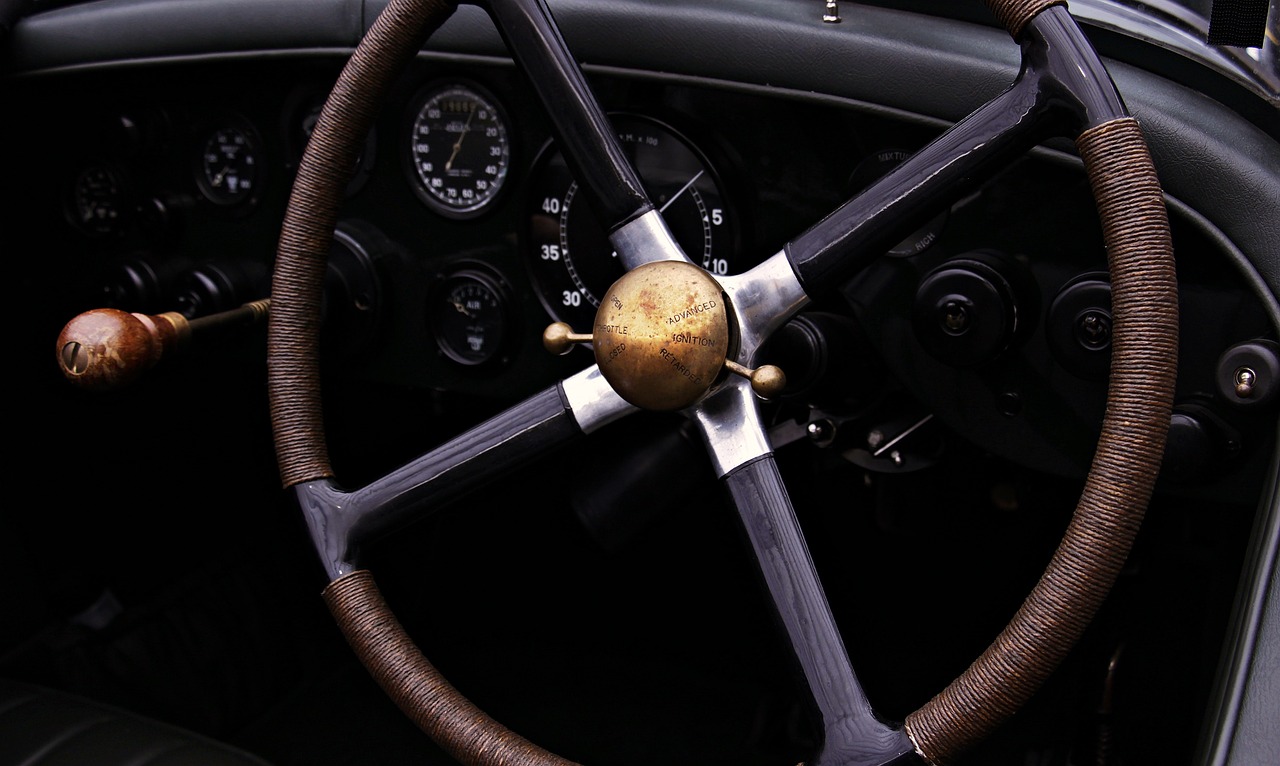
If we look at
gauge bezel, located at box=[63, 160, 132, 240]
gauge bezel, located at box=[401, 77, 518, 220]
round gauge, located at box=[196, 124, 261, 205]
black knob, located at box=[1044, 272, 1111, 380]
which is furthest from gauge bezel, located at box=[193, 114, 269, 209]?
black knob, located at box=[1044, 272, 1111, 380]

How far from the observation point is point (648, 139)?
130 centimetres

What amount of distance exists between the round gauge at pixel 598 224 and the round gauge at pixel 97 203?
0.71 m

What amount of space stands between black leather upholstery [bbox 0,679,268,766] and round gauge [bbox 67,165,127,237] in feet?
2.48

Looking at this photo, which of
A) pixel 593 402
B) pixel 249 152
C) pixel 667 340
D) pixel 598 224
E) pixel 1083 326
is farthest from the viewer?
pixel 249 152

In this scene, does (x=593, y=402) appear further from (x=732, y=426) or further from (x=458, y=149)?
(x=458, y=149)

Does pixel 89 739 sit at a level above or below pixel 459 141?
below

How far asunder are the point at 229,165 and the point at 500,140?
0.47 m

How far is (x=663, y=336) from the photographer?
0.83m

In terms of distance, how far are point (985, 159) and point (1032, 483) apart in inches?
30.5

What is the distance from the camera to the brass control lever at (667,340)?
830 mm

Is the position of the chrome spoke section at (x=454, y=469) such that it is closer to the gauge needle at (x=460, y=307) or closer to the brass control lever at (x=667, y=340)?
the brass control lever at (x=667, y=340)

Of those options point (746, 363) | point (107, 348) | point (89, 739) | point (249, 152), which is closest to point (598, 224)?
point (746, 363)

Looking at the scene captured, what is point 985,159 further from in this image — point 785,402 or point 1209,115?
point 785,402

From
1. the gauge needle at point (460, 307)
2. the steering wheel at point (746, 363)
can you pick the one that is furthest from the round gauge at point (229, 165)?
the steering wheel at point (746, 363)
